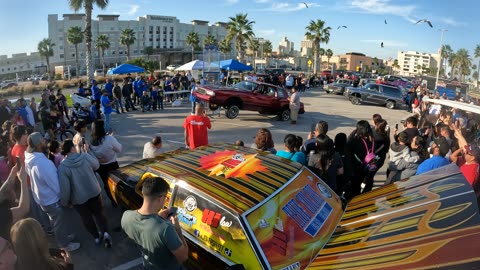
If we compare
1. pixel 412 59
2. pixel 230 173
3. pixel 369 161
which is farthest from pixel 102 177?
pixel 412 59

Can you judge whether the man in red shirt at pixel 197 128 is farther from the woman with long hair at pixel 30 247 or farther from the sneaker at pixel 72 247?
the woman with long hair at pixel 30 247

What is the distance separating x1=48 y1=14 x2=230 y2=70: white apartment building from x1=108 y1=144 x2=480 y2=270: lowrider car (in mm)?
90122

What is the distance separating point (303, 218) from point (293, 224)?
174mm

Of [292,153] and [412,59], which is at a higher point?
[412,59]

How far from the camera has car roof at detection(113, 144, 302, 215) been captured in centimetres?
354

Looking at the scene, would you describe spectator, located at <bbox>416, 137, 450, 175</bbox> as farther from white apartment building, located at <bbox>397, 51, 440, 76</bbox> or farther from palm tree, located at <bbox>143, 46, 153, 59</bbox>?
white apartment building, located at <bbox>397, 51, 440, 76</bbox>

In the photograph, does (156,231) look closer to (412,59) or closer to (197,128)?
(197,128)

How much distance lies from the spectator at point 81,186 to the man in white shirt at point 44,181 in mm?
111

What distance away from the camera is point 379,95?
74.5ft

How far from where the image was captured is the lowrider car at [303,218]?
2389 millimetres

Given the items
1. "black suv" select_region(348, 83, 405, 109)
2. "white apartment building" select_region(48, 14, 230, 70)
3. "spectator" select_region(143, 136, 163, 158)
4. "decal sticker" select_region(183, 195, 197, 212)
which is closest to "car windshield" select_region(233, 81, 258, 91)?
"spectator" select_region(143, 136, 163, 158)

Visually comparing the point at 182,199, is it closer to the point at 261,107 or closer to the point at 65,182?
the point at 65,182

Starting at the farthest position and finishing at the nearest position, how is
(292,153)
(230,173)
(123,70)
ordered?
(123,70) → (292,153) → (230,173)

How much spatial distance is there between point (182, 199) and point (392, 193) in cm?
219
